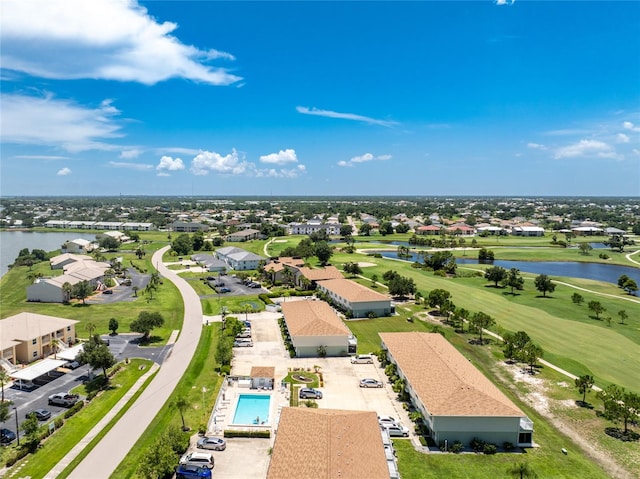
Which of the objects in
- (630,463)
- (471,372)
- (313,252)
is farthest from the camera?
(313,252)

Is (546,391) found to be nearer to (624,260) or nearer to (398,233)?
(624,260)

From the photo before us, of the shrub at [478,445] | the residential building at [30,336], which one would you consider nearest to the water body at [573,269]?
the shrub at [478,445]

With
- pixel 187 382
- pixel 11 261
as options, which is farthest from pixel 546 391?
pixel 11 261

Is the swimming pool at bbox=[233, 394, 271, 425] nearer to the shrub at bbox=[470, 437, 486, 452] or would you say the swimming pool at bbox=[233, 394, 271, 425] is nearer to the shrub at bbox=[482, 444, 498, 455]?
the shrub at bbox=[470, 437, 486, 452]

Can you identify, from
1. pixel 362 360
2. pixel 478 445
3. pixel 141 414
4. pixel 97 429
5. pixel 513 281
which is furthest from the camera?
pixel 513 281

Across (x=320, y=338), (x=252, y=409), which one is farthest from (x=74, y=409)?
(x=320, y=338)

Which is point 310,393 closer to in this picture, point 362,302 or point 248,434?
point 248,434

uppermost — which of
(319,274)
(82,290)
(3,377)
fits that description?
(319,274)
